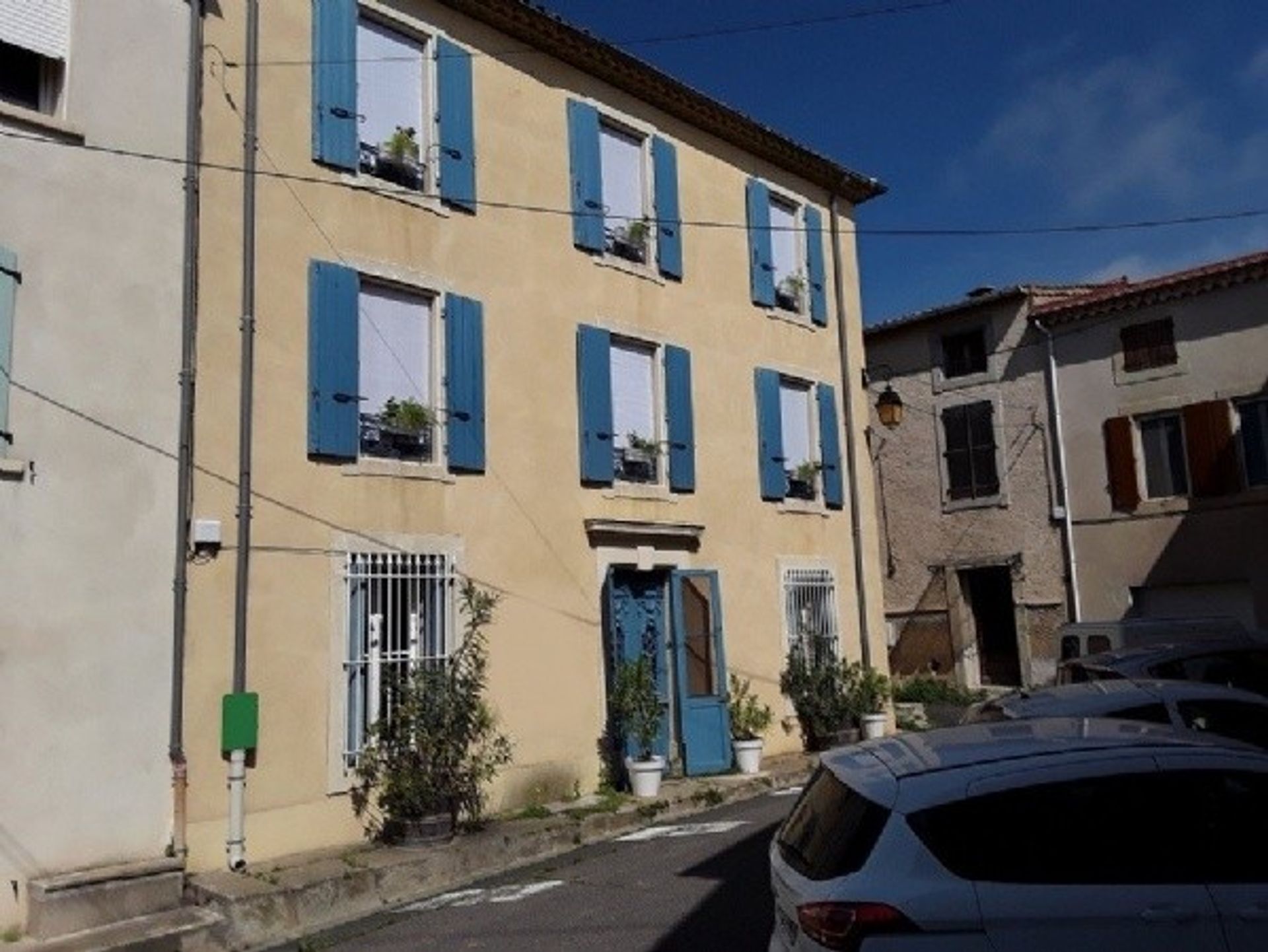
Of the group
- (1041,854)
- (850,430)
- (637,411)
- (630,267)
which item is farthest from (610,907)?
(850,430)

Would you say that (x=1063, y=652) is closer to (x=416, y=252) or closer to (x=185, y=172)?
(x=416, y=252)

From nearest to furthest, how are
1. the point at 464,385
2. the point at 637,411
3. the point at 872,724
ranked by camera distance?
the point at 464,385
the point at 637,411
the point at 872,724

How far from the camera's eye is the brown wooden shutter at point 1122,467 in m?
20.4

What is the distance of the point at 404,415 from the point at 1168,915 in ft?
25.1

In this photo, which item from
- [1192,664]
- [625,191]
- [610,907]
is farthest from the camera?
[625,191]

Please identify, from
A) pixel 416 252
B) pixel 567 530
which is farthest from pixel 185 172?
pixel 567 530

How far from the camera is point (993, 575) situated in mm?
22484

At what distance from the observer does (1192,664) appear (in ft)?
30.7

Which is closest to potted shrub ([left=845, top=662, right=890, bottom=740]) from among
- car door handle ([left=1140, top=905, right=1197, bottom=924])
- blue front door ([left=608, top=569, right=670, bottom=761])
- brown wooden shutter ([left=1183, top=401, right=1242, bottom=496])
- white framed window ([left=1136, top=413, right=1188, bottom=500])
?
blue front door ([left=608, top=569, right=670, bottom=761])

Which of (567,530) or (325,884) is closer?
(325,884)

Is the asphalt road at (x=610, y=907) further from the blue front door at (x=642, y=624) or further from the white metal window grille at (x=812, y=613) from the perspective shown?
the white metal window grille at (x=812, y=613)

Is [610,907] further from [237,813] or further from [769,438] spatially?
[769,438]

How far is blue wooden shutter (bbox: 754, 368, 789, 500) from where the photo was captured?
14.1 metres

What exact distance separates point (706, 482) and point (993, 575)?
11572 millimetres
